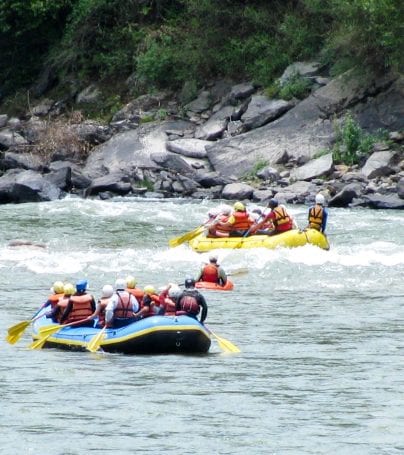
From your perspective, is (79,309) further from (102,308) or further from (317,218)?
(317,218)

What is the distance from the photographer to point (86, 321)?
18062 millimetres

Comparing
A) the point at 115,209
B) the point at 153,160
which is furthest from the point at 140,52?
the point at 115,209

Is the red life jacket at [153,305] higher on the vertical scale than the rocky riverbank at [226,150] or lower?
lower

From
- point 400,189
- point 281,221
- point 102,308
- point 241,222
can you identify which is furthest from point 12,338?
point 400,189

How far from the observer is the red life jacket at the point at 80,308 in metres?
18.1

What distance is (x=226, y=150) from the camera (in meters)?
38.8

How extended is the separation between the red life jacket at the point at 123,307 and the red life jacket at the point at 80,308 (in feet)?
1.92

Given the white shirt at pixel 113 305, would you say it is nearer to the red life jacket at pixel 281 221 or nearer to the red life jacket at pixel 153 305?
the red life jacket at pixel 153 305

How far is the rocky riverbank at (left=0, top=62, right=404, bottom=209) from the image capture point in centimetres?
3597

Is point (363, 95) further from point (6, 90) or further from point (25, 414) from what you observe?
point (25, 414)

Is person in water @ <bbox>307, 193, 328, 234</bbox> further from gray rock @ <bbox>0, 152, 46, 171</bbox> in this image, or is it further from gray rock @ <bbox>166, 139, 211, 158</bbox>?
gray rock @ <bbox>0, 152, 46, 171</bbox>

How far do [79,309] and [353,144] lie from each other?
19992 mm

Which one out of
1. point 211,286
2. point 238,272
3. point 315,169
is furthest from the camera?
point 315,169

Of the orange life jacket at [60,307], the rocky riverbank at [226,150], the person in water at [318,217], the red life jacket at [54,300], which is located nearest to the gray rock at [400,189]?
the rocky riverbank at [226,150]
